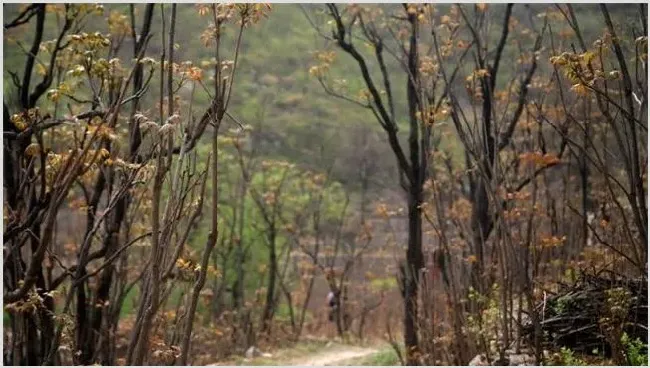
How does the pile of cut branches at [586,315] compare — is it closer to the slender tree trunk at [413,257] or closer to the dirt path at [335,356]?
the slender tree trunk at [413,257]

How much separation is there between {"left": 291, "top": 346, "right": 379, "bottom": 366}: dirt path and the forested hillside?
10 centimetres

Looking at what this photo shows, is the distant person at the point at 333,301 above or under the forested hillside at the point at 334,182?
under

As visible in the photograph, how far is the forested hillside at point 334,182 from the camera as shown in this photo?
2.58 metres

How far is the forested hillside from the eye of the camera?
2.58 meters

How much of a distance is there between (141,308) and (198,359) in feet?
14.5

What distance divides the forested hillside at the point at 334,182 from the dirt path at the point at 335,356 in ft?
0.33

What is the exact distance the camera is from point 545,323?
3.47 m

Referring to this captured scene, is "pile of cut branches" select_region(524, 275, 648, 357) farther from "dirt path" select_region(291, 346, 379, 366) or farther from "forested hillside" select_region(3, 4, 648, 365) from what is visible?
"dirt path" select_region(291, 346, 379, 366)

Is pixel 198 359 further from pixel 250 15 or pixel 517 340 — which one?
pixel 250 15

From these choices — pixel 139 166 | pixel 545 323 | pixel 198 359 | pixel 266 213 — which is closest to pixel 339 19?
pixel 545 323

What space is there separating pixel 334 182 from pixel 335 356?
327cm

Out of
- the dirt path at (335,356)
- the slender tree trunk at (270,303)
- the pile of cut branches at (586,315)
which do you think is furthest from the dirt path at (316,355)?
the pile of cut branches at (586,315)

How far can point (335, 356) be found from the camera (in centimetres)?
725

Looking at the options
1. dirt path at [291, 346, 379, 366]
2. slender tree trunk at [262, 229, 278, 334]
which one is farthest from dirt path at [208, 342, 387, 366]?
slender tree trunk at [262, 229, 278, 334]
